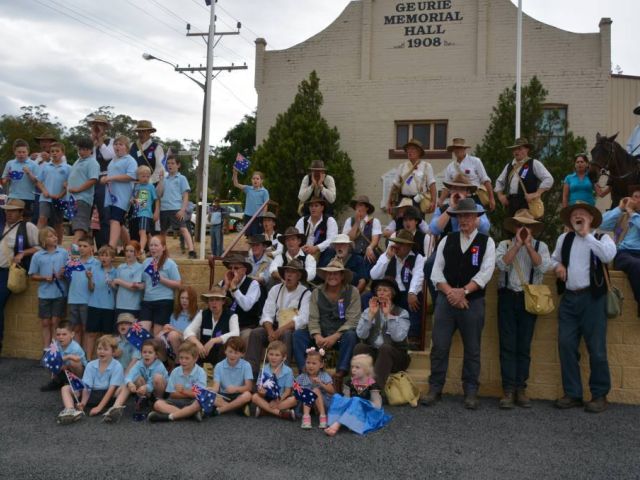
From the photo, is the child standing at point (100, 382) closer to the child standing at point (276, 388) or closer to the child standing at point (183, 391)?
the child standing at point (183, 391)

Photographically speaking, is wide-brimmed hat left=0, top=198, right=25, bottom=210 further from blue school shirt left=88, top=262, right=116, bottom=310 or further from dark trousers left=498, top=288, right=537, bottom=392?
dark trousers left=498, top=288, right=537, bottom=392

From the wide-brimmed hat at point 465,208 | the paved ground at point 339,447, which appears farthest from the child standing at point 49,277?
the wide-brimmed hat at point 465,208

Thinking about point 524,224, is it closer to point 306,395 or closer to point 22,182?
point 306,395

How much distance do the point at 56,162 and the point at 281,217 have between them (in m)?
7.77

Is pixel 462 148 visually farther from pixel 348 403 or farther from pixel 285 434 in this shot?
pixel 285 434

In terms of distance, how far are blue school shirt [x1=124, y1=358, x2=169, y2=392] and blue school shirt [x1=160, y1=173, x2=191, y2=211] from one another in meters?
3.57

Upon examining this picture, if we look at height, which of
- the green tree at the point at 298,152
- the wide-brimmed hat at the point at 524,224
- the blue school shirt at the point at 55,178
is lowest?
the wide-brimmed hat at the point at 524,224

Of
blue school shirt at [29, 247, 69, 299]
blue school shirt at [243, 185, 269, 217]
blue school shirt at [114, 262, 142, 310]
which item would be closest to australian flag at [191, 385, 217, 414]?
blue school shirt at [114, 262, 142, 310]

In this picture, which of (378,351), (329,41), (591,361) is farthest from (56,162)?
(329,41)

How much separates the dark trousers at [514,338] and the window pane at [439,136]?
37.3 ft

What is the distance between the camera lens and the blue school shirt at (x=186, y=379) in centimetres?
625

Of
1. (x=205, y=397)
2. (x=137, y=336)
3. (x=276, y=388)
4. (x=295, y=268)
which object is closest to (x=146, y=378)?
(x=137, y=336)

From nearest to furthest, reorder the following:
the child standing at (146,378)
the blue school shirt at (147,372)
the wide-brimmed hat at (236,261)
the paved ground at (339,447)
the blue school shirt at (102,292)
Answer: the paved ground at (339,447)
the child standing at (146,378)
the blue school shirt at (147,372)
the wide-brimmed hat at (236,261)
the blue school shirt at (102,292)

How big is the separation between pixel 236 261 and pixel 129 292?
53.9 inches
